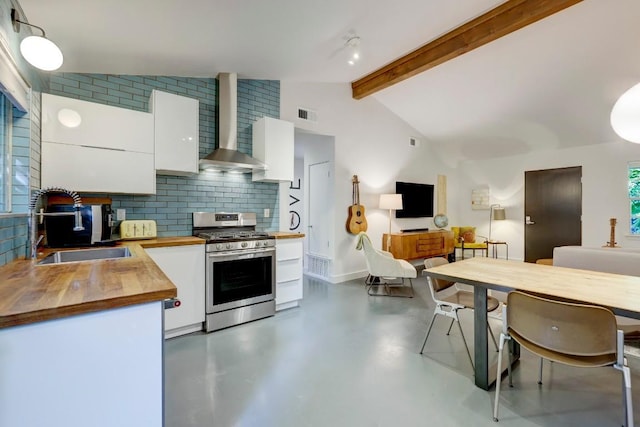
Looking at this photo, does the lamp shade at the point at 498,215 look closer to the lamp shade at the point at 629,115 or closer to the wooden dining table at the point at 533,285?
the wooden dining table at the point at 533,285

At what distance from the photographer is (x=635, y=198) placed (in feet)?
16.5

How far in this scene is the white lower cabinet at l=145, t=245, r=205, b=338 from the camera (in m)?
2.65

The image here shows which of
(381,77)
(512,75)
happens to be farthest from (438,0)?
(512,75)

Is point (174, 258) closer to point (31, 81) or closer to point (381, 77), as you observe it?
point (31, 81)

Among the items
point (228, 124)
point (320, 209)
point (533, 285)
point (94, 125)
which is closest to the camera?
point (533, 285)

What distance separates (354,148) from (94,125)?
363 centimetres

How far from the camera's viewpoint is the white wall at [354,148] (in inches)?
175

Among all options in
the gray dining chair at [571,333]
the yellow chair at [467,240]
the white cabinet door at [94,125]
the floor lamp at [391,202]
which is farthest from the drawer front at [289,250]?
the yellow chair at [467,240]

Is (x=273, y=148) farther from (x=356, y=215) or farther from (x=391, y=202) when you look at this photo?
(x=391, y=202)

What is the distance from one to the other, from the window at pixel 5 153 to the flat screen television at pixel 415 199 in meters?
5.24

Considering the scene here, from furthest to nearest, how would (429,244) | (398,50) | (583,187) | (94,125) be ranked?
(429,244)
(583,187)
(398,50)
(94,125)

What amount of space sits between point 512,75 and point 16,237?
5.56 m

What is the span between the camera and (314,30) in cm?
271

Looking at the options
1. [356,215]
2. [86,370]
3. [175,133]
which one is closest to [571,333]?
[86,370]
